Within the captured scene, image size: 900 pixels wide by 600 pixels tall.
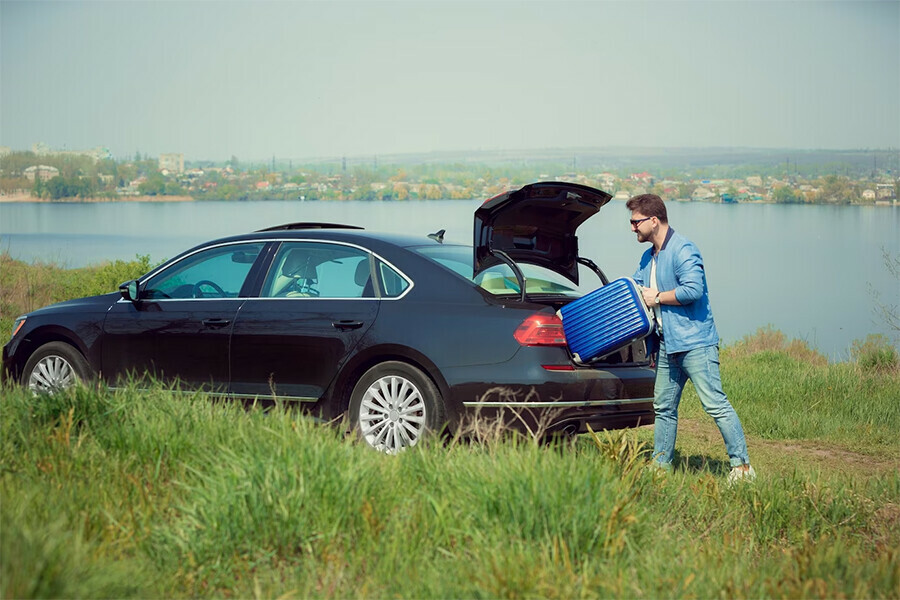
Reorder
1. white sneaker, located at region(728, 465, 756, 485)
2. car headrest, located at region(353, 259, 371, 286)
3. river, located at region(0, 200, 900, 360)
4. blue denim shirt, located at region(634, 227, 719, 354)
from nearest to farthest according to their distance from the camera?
white sneaker, located at region(728, 465, 756, 485), blue denim shirt, located at region(634, 227, 719, 354), car headrest, located at region(353, 259, 371, 286), river, located at region(0, 200, 900, 360)

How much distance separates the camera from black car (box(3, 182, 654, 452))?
22.6 ft

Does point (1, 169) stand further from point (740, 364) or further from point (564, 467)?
point (564, 467)

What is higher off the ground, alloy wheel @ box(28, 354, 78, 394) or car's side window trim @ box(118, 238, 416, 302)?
car's side window trim @ box(118, 238, 416, 302)

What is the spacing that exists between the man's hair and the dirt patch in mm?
2769

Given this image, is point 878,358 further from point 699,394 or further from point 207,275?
point 207,275

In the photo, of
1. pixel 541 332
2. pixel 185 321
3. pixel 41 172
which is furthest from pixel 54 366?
pixel 41 172

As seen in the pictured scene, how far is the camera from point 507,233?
301 inches

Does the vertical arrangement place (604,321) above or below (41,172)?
below

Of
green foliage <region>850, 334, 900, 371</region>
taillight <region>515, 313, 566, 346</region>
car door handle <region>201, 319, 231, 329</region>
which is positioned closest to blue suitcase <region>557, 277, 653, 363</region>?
taillight <region>515, 313, 566, 346</region>

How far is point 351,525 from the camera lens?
4781 mm

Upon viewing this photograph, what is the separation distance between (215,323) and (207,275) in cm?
60

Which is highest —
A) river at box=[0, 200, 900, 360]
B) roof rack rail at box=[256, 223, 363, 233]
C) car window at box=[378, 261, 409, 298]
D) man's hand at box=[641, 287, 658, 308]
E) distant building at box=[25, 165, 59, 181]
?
distant building at box=[25, 165, 59, 181]

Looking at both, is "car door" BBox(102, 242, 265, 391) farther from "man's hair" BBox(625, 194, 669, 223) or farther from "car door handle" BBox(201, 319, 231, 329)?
"man's hair" BBox(625, 194, 669, 223)

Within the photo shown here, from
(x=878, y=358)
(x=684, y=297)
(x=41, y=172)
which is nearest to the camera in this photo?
(x=684, y=297)
